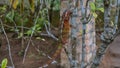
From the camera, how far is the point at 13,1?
9.82ft

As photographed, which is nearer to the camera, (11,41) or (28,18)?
(11,41)

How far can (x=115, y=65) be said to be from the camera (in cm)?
381

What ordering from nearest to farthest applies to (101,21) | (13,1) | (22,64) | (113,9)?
(113,9) < (13,1) < (22,64) < (101,21)

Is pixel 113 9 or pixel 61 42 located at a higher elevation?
pixel 113 9

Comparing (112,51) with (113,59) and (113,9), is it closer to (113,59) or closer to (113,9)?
(113,59)

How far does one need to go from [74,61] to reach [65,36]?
0.58 ft

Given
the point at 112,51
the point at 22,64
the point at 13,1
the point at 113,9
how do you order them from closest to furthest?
the point at 113,9 → the point at 13,1 → the point at 22,64 → the point at 112,51

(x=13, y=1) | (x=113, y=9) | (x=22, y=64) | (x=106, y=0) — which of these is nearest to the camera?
(x=106, y=0)

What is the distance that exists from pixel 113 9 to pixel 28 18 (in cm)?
334

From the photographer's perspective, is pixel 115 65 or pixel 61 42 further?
pixel 115 65

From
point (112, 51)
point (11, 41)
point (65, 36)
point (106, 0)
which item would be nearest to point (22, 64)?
point (11, 41)

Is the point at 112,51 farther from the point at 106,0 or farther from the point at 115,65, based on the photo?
the point at 106,0

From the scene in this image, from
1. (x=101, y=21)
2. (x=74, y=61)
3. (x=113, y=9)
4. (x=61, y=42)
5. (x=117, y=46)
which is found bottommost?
(x=117, y=46)

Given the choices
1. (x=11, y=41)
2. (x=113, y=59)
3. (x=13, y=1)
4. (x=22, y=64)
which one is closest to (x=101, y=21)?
(x=113, y=59)
